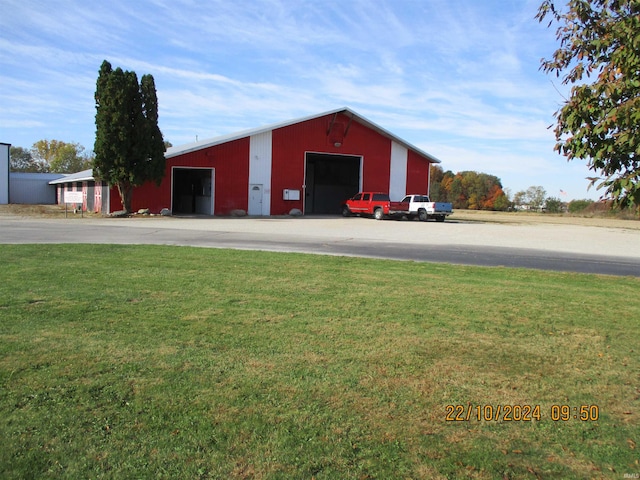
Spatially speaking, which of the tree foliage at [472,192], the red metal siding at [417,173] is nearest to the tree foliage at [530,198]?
the tree foliage at [472,192]

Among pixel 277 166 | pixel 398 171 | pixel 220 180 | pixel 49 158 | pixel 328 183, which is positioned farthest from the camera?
pixel 49 158

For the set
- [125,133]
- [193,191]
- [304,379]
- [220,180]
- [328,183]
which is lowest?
[304,379]

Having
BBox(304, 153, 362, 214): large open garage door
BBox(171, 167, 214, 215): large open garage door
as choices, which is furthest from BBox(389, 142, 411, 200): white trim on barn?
BBox(171, 167, 214, 215): large open garage door

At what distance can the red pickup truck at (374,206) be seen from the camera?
122 feet

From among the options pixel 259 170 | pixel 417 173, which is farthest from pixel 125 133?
pixel 417 173

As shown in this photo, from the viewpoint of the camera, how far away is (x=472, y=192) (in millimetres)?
104688

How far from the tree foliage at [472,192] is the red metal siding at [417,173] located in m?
55.7

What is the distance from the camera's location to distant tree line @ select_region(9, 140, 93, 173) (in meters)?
96.6

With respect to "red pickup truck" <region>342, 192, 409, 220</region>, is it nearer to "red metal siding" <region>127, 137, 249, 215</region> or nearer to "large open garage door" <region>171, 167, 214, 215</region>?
"red metal siding" <region>127, 137, 249, 215</region>

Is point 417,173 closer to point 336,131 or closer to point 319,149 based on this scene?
point 336,131

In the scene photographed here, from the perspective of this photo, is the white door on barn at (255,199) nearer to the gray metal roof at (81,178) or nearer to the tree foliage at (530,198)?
the gray metal roof at (81,178)

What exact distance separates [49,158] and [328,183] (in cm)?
7462

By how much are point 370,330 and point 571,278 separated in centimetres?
653

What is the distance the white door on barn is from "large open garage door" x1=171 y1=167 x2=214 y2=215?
114 inches
